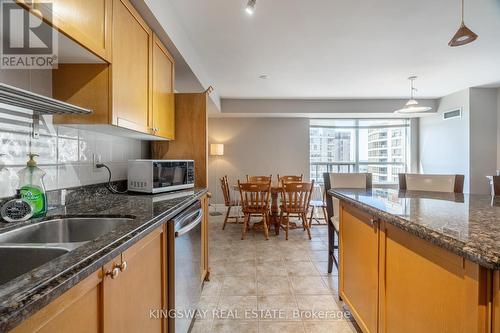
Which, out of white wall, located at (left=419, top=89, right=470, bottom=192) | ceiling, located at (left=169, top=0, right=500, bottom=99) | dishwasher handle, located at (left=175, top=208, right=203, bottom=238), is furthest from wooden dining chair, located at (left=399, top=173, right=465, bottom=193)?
white wall, located at (left=419, top=89, right=470, bottom=192)

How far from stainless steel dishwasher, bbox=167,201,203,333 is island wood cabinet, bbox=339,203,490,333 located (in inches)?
41.5

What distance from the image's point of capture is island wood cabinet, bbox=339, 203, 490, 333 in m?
0.79

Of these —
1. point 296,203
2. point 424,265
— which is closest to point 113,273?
point 424,265

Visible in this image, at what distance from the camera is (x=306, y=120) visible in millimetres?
6059

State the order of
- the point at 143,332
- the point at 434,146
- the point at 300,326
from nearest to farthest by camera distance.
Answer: the point at 143,332 < the point at 300,326 < the point at 434,146

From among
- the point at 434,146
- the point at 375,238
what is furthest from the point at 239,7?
the point at 434,146

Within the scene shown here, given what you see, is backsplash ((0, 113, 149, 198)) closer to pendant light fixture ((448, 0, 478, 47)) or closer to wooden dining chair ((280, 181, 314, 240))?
wooden dining chair ((280, 181, 314, 240))

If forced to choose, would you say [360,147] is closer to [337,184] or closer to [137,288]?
[337,184]

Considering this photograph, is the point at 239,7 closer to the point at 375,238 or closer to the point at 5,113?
the point at 5,113

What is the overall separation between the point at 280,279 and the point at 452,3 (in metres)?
2.82

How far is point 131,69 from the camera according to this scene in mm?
1613

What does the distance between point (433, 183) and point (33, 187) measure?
2691mm

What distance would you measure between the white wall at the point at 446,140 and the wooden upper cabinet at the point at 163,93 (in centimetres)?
508

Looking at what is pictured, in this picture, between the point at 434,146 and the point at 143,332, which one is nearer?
the point at 143,332
